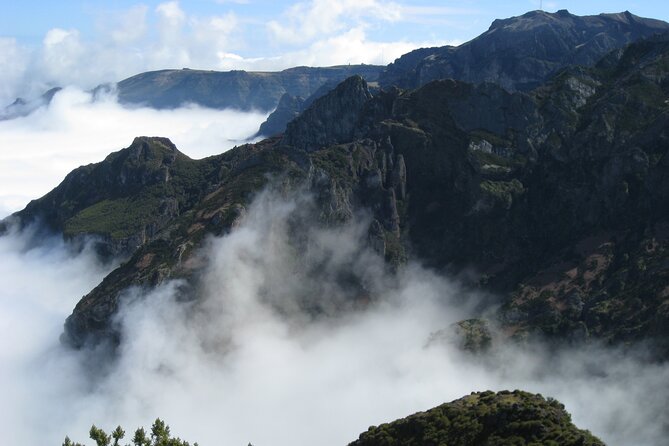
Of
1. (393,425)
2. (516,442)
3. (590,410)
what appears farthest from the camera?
(590,410)

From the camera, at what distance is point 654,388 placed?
178 meters

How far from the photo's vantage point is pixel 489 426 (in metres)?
88.9

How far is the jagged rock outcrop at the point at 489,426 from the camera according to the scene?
83.2 metres

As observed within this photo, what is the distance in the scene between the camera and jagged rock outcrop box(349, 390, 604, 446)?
83188 millimetres

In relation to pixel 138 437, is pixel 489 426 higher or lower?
lower

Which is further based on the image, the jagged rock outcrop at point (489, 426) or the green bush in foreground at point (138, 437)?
the green bush in foreground at point (138, 437)

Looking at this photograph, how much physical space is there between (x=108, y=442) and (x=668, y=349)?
479 ft

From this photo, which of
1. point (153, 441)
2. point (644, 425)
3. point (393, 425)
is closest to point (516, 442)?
point (393, 425)

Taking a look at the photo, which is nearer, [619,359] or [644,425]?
[644,425]

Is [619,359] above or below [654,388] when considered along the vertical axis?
above

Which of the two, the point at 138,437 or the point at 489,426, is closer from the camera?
the point at 489,426

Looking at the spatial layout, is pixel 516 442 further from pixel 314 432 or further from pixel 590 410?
pixel 314 432

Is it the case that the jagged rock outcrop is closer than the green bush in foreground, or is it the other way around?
the jagged rock outcrop

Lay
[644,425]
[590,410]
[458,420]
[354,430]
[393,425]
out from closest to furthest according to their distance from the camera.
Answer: [458,420] < [393,425] < [644,425] < [590,410] < [354,430]
